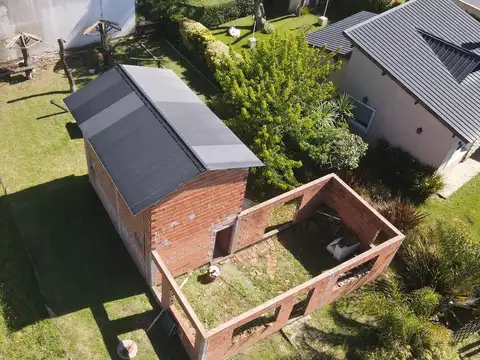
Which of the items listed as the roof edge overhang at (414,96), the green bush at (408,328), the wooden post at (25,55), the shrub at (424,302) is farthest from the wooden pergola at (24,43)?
the shrub at (424,302)

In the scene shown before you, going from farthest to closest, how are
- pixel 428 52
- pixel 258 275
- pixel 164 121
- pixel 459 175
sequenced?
1. pixel 459 175
2. pixel 428 52
3. pixel 258 275
4. pixel 164 121

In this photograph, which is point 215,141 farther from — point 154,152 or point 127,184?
point 127,184

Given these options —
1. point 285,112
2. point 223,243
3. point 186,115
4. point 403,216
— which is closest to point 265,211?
point 223,243

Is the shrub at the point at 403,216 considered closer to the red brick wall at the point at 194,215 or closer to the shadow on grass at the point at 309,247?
the shadow on grass at the point at 309,247

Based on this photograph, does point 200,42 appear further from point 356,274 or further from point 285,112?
point 356,274

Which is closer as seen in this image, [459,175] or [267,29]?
[459,175]
